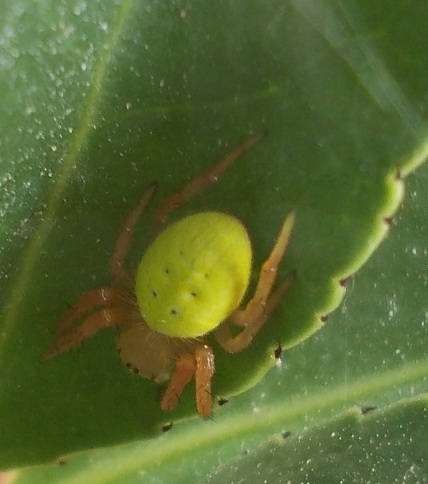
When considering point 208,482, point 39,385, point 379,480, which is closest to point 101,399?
point 39,385

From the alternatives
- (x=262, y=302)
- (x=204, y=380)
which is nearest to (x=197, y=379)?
(x=204, y=380)

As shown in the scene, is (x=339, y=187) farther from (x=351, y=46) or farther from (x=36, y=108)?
(x=36, y=108)

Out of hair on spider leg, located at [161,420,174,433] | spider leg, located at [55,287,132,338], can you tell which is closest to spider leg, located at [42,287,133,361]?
spider leg, located at [55,287,132,338]

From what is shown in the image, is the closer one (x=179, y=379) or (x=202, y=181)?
(x=202, y=181)

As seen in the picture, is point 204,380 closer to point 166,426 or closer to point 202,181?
point 166,426

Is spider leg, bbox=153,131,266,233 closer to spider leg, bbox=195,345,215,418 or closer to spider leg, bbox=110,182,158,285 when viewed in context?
spider leg, bbox=110,182,158,285
